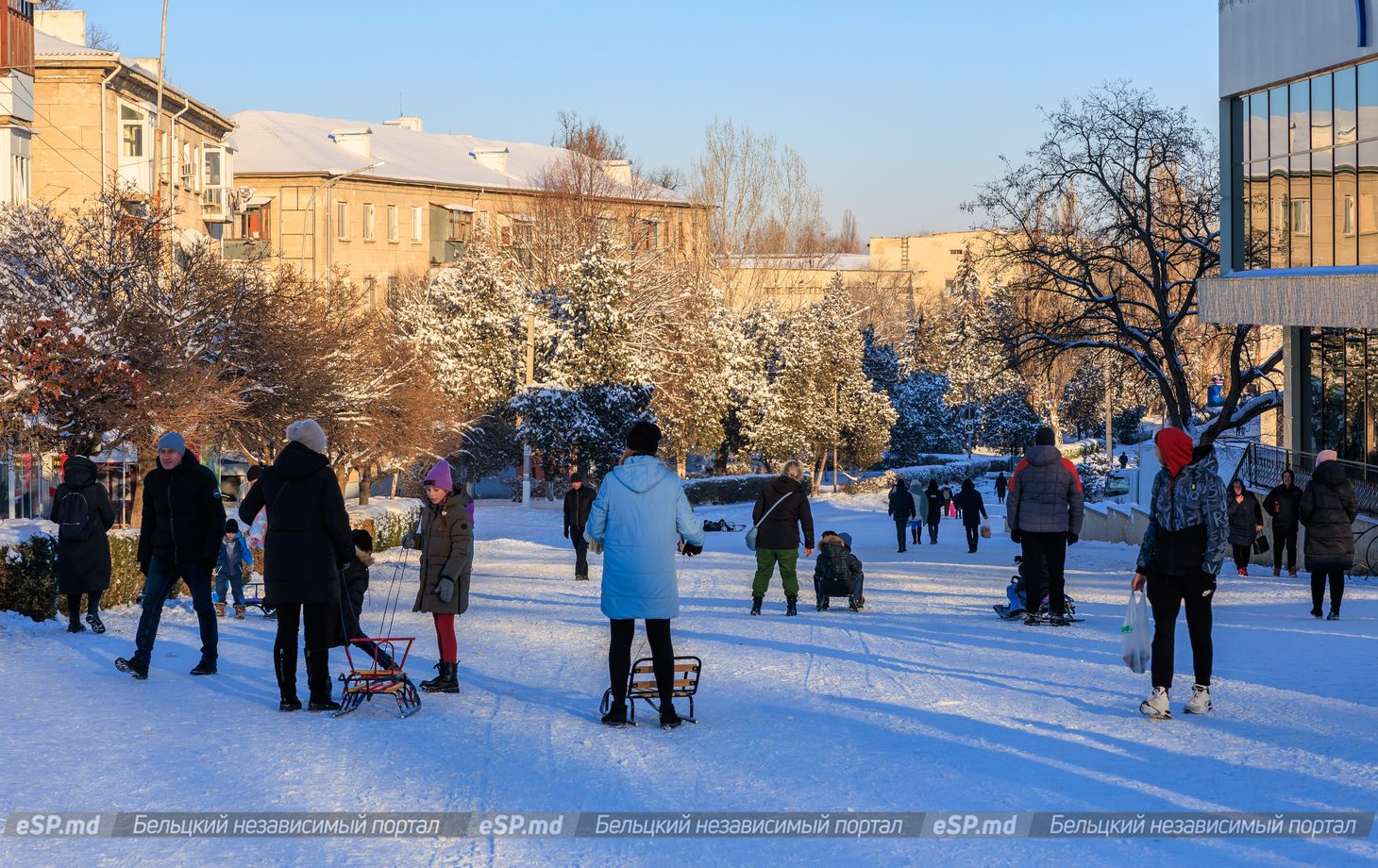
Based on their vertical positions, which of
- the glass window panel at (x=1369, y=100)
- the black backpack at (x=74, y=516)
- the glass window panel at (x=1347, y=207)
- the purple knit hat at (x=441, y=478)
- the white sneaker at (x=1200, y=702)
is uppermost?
the glass window panel at (x=1369, y=100)

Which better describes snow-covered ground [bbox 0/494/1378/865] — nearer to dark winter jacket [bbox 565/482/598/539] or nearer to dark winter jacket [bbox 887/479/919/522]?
dark winter jacket [bbox 565/482/598/539]

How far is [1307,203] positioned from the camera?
28.0 metres

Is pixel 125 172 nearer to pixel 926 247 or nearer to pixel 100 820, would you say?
pixel 100 820

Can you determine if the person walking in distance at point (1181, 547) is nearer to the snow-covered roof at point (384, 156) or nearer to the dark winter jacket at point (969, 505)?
the dark winter jacket at point (969, 505)

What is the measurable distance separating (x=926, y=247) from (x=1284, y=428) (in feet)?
383

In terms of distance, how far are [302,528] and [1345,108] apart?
2305cm

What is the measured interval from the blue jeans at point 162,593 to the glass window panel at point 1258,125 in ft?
81.1

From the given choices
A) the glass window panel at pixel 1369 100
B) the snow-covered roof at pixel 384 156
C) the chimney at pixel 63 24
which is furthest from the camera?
the snow-covered roof at pixel 384 156

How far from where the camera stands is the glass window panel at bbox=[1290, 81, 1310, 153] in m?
28.0

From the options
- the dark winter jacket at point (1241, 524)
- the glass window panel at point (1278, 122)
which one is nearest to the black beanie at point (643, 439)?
the dark winter jacket at point (1241, 524)

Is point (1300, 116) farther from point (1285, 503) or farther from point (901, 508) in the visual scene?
point (901, 508)

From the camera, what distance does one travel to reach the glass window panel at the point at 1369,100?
25734 millimetres

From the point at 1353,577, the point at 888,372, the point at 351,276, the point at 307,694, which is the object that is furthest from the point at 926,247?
the point at 307,694

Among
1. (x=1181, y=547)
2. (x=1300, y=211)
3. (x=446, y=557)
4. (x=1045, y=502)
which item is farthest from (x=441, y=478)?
(x=1300, y=211)
